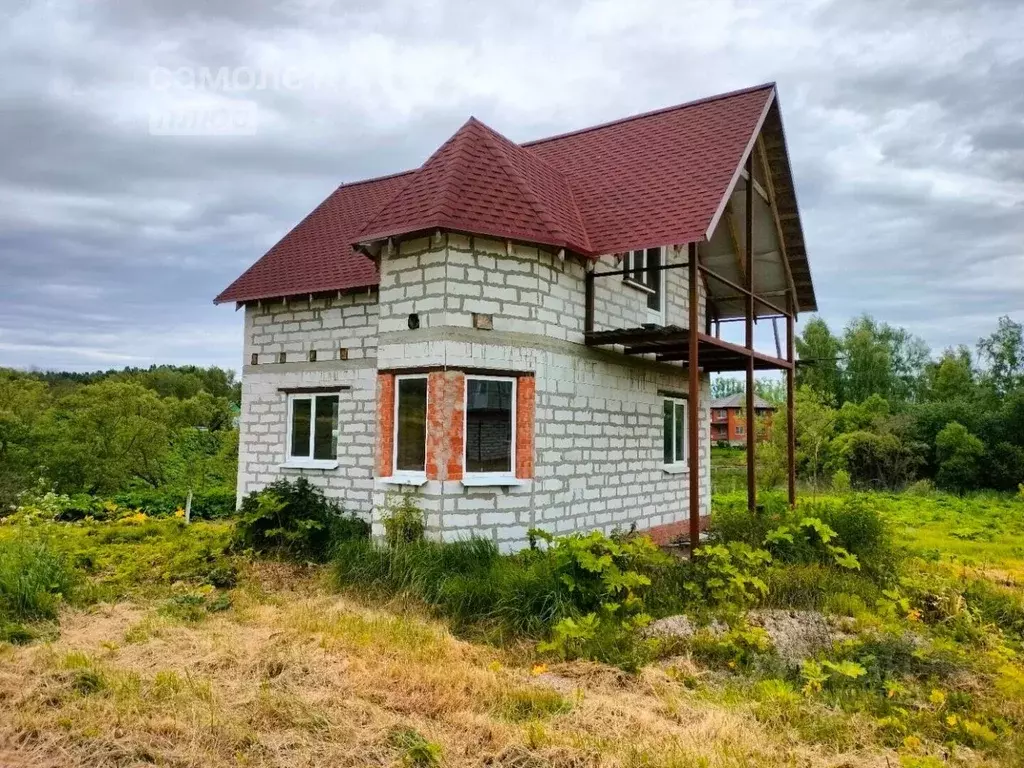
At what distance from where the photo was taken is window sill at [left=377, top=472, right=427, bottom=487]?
31.3 ft

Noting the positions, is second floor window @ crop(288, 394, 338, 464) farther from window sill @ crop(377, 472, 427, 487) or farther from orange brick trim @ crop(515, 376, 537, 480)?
orange brick trim @ crop(515, 376, 537, 480)

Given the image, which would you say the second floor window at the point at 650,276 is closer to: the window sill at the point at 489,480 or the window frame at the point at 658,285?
the window frame at the point at 658,285

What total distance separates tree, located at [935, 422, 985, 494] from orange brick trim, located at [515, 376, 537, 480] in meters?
25.7

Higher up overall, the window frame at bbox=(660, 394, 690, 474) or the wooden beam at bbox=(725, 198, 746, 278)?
the wooden beam at bbox=(725, 198, 746, 278)

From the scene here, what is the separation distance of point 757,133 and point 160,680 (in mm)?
11859

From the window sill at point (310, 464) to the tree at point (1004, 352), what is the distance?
50.2 metres

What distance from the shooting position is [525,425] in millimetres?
10109

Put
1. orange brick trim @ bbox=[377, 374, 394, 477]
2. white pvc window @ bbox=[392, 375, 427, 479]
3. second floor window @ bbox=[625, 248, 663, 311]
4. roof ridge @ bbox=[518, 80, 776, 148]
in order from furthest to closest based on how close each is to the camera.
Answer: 1. second floor window @ bbox=[625, 248, 663, 311]
2. roof ridge @ bbox=[518, 80, 776, 148]
3. orange brick trim @ bbox=[377, 374, 394, 477]
4. white pvc window @ bbox=[392, 375, 427, 479]

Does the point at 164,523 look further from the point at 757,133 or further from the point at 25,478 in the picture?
the point at 757,133

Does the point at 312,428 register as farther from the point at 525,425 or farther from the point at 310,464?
the point at 525,425

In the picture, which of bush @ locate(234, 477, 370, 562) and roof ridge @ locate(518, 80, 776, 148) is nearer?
bush @ locate(234, 477, 370, 562)

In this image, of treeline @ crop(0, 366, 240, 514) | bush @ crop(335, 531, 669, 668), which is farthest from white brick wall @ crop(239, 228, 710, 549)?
treeline @ crop(0, 366, 240, 514)

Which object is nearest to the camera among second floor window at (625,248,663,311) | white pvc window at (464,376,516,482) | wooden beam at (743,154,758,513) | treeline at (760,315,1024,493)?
white pvc window at (464,376,516,482)

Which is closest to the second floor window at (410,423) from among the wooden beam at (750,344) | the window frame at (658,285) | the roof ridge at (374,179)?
the window frame at (658,285)
